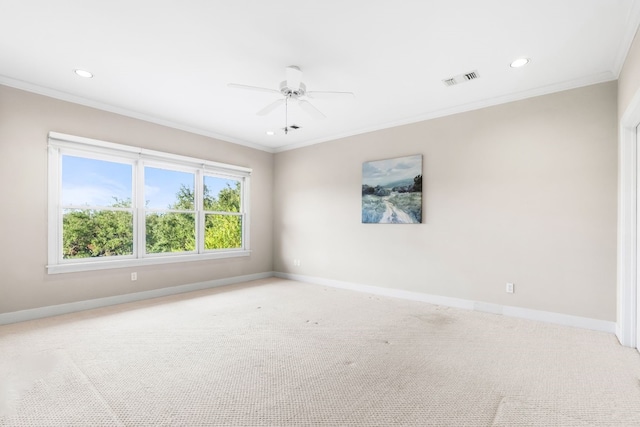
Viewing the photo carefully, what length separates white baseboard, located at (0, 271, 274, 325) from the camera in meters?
3.59

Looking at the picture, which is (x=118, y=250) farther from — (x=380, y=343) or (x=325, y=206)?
(x=380, y=343)

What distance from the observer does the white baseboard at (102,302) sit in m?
3.59

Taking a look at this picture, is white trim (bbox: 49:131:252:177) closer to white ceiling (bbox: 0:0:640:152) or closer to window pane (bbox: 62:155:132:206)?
window pane (bbox: 62:155:132:206)

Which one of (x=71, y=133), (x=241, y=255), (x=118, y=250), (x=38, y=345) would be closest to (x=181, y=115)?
(x=71, y=133)

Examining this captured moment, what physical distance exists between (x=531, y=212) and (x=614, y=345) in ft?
4.99

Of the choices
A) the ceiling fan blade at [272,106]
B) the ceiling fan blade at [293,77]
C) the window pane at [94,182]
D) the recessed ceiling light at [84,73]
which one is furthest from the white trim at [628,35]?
the window pane at [94,182]

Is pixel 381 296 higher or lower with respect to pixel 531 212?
lower

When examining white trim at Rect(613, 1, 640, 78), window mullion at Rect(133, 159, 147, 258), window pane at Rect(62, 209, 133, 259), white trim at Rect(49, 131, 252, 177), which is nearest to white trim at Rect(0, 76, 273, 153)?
white trim at Rect(49, 131, 252, 177)

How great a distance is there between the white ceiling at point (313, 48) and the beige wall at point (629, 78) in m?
0.11

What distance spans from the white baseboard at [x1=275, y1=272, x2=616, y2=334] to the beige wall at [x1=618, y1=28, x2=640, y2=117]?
2.20 m

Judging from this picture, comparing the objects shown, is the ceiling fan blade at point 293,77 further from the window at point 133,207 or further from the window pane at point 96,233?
the window pane at point 96,233

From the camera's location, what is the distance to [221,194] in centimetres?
584

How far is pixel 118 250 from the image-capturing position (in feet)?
14.7

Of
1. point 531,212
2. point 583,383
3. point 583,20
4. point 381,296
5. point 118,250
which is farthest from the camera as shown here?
point 381,296
